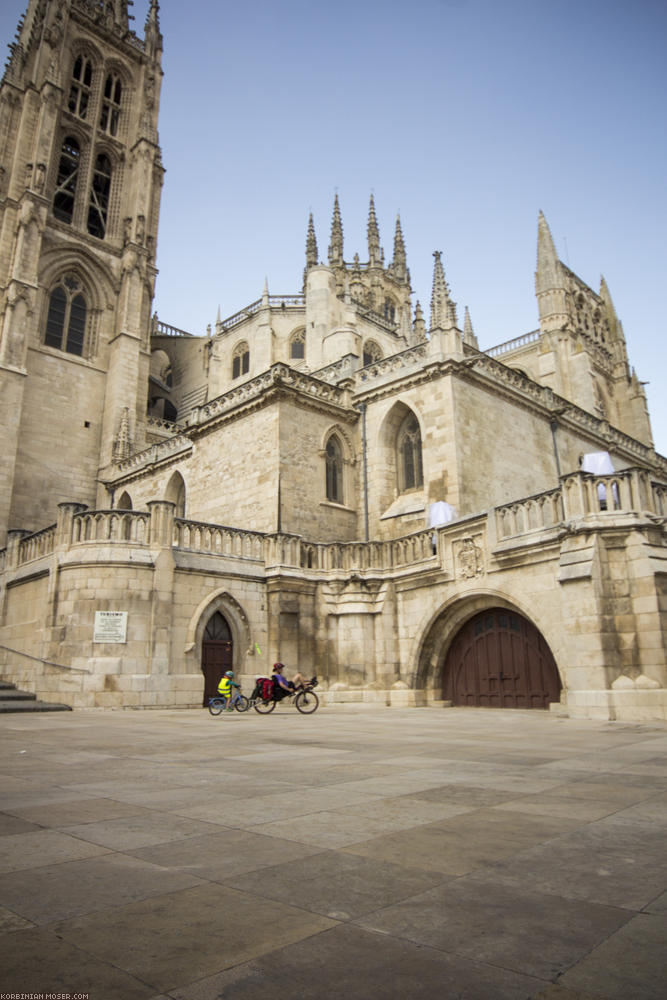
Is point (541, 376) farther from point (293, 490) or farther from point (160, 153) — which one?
point (160, 153)

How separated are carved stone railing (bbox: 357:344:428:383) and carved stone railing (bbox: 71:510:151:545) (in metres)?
9.79

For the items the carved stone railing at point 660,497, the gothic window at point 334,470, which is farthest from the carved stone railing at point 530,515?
the gothic window at point 334,470

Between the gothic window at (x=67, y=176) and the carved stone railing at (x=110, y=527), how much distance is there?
29806mm

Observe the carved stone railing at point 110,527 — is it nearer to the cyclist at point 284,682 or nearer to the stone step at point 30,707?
the stone step at point 30,707

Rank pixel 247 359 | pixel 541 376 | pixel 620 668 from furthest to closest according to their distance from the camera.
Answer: pixel 247 359 → pixel 541 376 → pixel 620 668

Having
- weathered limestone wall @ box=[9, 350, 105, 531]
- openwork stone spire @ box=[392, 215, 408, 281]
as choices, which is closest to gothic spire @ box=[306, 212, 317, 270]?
openwork stone spire @ box=[392, 215, 408, 281]

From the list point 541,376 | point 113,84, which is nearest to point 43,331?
point 113,84

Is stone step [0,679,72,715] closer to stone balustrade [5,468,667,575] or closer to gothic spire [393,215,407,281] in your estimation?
stone balustrade [5,468,667,575]

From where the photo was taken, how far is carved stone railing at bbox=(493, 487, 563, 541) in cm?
1396

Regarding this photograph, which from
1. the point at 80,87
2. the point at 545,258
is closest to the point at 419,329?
the point at 545,258

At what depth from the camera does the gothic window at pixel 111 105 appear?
138 feet

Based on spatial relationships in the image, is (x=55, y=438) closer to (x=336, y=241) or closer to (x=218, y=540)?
(x=218, y=540)

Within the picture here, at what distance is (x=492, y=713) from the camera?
1407 cm

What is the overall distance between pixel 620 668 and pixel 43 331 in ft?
105
